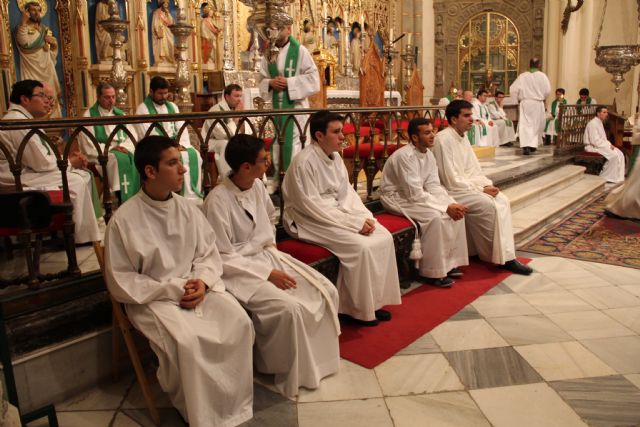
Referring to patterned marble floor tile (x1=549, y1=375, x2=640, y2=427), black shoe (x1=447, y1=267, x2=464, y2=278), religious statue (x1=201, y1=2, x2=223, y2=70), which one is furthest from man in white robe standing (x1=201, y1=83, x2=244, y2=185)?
religious statue (x1=201, y1=2, x2=223, y2=70)

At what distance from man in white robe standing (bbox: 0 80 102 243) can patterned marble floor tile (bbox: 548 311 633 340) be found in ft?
11.0

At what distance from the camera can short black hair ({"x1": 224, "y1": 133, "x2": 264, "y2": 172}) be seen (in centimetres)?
328

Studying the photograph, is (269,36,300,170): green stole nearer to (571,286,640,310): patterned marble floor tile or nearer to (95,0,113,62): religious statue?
(571,286,640,310): patterned marble floor tile

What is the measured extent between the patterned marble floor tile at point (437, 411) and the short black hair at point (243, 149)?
1.54 metres

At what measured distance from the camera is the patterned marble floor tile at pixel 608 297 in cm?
443

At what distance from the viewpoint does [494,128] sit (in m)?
12.6

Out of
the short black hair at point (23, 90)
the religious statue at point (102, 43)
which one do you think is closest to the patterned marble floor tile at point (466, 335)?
the short black hair at point (23, 90)

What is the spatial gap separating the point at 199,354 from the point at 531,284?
3.29 metres

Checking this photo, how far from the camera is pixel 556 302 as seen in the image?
177 inches

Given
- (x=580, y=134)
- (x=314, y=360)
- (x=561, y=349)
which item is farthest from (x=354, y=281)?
(x=580, y=134)

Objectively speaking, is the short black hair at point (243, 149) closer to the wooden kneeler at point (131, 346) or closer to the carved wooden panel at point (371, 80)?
the wooden kneeler at point (131, 346)

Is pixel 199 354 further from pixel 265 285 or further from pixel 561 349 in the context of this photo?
pixel 561 349

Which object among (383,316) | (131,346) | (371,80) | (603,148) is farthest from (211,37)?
(131,346)

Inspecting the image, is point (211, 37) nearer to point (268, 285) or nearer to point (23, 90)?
point (23, 90)
